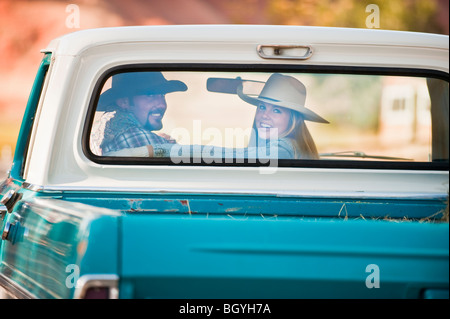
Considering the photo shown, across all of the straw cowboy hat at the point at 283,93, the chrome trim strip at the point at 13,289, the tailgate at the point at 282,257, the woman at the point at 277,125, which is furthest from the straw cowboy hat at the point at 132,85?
the tailgate at the point at 282,257

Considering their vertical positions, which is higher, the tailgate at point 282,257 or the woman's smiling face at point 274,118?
the woman's smiling face at point 274,118

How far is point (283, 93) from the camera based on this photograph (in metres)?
3.13

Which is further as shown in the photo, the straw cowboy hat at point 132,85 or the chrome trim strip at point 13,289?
the straw cowboy hat at point 132,85

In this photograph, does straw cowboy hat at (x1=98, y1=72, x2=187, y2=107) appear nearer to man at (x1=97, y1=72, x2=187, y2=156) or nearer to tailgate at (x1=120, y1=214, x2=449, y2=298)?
man at (x1=97, y1=72, x2=187, y2=156)

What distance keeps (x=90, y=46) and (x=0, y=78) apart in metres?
23.3

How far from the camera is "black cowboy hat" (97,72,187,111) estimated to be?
2953 millimetres

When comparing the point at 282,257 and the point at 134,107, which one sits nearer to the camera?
the point at 282,257

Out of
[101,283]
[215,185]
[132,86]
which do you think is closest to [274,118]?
[215,185]

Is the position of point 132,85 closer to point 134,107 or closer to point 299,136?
point 134,107

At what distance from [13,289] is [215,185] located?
2.85 ft

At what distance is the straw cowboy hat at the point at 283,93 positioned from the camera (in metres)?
3.12

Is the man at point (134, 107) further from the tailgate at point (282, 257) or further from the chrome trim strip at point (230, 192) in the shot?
the tailgate at point (282, 257)

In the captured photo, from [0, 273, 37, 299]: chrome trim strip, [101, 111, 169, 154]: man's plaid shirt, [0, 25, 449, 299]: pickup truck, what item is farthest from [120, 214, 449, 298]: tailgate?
[101, 111, 169, 154]: man's plaid shirt
